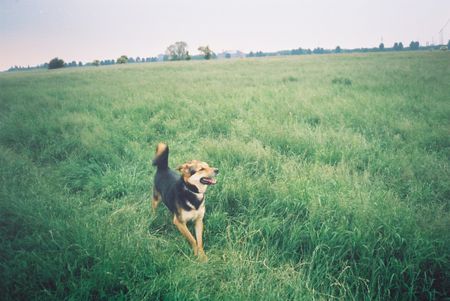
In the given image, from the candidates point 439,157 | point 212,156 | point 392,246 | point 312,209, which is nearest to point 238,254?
point 312,209

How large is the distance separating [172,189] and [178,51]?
Answer: 7832cm

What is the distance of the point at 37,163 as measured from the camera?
189 inches

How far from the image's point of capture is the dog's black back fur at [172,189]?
103 inches

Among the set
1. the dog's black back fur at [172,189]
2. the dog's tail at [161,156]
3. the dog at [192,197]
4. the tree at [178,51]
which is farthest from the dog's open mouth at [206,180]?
the tree at [178,51]

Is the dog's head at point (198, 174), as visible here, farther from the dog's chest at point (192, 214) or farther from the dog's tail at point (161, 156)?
the dog's tail at point (161, 156)

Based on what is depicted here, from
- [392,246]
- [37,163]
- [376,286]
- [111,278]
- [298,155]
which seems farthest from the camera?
[37,163]

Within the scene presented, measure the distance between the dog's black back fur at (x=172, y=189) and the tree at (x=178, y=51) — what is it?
7615 cm

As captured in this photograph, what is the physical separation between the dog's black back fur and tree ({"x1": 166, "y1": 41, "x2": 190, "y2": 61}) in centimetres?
7615

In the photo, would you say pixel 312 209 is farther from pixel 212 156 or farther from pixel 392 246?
pixel 212 156

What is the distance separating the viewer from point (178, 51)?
74438 millimetres

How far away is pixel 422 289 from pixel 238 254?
1.54 m

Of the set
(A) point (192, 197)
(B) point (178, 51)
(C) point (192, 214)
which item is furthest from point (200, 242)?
(B) point (178, 51)

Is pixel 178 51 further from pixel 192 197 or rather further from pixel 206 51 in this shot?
pixel 192 197

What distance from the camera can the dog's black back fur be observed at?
2.61 m
